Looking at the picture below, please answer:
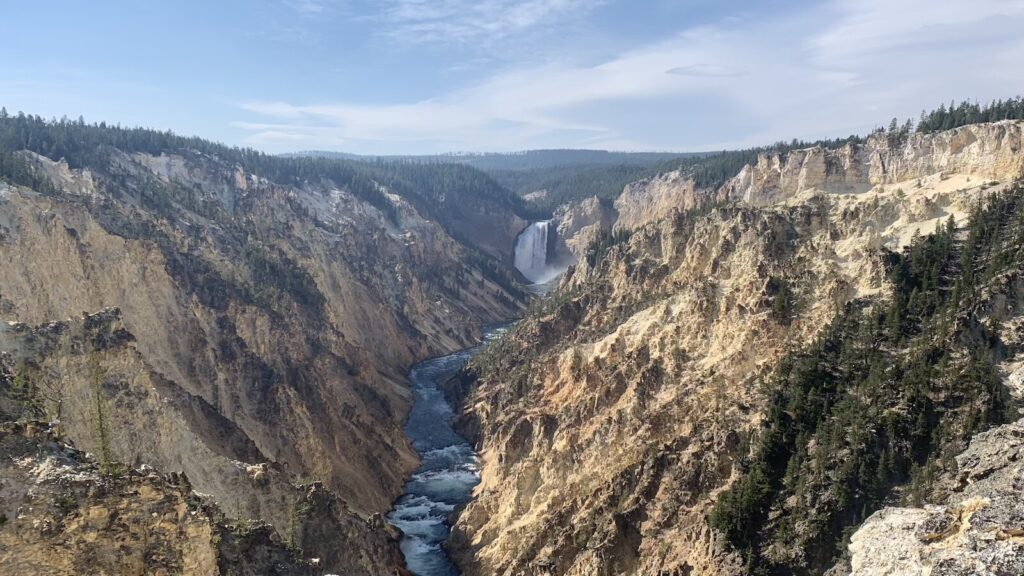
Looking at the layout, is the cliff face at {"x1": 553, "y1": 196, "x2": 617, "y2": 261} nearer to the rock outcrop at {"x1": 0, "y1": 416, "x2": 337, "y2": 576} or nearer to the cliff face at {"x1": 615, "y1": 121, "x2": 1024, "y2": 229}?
the cliff face at {"x1": 615, "y1": 121, "x2": 1024, "y2": 229}

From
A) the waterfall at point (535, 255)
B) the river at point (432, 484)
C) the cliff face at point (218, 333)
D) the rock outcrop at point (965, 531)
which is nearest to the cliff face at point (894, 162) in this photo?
the rock outcrop at point (965, 531)

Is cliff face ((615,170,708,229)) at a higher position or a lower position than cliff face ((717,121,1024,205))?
lower

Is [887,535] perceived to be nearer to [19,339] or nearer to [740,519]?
[740,519]

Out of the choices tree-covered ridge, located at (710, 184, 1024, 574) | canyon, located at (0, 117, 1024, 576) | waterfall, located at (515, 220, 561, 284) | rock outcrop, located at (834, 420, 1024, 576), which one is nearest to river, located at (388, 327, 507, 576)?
canyon, located at (0, 117, 1024, 576)

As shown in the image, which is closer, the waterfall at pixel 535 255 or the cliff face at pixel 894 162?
the cliff face at pixel 894 162

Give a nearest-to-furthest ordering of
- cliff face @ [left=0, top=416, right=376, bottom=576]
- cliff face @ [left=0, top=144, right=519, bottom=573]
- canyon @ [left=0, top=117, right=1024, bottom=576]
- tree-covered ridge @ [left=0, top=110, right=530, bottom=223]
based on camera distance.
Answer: cliff face @ [left=0, top=416, right=376, bottom=576] < canyon @ [left=0, top=117, right=1024, bottom=576] < cliff face @ [left=0, top=144, right=519, bottom=573] < tree-covered ridge @ [left=0, top=110, right=530, bottom=223]

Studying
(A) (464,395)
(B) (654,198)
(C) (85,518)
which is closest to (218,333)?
(A) (464,395)

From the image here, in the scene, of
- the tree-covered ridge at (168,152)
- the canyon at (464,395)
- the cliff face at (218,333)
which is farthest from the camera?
the tree-covered ridge at (168,152)

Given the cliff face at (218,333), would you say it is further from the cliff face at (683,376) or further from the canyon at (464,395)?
A: the cliff face at (683,376)
